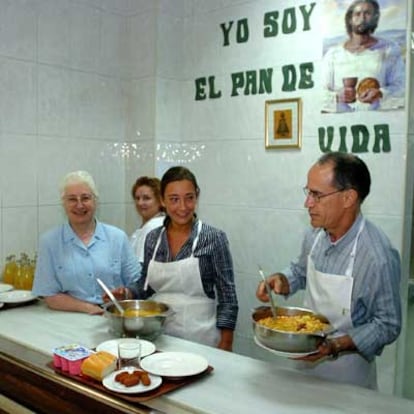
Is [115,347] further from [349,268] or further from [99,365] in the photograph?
[349,268]

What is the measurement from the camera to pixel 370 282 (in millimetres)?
1821

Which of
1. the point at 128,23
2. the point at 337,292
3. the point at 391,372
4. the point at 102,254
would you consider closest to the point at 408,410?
the point at 337,292

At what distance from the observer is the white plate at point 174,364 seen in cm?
155

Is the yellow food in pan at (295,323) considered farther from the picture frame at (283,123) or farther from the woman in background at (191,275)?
the picture frame at (283,123)

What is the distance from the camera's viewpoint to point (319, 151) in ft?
9.78


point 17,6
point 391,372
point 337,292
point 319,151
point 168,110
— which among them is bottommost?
point 391,372

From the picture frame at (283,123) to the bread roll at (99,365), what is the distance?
6.26ft

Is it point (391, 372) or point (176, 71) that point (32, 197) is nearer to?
point (176, 71)

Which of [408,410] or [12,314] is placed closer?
[408,410]

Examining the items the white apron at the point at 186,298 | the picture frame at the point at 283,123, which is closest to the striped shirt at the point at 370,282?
the white apron at the point at 186,298

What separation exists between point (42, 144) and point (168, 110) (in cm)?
92

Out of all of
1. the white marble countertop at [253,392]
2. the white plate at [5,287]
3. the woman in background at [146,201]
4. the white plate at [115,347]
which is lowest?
the white marble countertop at [253,392]

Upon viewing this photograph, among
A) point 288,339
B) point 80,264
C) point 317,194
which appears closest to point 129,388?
point 288,339

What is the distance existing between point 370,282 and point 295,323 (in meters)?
0.34
